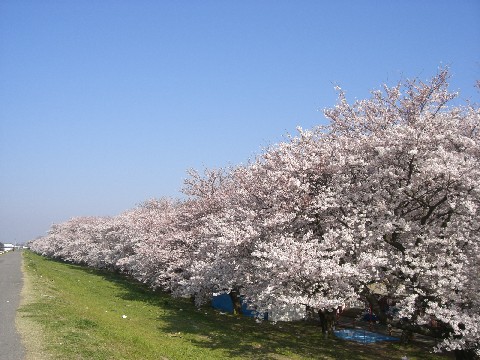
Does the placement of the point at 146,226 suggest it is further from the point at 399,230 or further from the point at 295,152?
the point at 399,230

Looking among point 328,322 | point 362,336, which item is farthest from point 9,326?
point 362,336

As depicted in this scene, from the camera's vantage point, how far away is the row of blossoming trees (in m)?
14.6

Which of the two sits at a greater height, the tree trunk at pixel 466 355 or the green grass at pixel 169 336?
the tree trunk at pixel 466 355

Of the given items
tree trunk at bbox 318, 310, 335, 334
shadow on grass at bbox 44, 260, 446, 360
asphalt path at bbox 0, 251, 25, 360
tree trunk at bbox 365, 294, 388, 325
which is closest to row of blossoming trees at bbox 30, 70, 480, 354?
tree trunk at bbox 365, 294, 388, 325

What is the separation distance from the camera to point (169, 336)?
20625 mm

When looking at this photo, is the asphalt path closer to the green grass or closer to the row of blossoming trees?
the green grass

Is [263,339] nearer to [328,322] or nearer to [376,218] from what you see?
[328,322]

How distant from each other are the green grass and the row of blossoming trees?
10.8 feet

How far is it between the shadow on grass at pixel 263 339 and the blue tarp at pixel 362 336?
30.5 inches

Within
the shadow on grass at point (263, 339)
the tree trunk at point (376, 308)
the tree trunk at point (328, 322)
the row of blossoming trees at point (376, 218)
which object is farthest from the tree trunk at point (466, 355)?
the tree trunk at point (328, 322)

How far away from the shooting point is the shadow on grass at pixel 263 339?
62.9ft

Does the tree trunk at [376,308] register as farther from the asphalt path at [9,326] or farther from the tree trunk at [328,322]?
the asphalt path at [9,326]

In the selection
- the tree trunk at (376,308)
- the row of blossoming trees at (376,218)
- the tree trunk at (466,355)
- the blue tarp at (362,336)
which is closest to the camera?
the row of blossoming trees at (376,218)

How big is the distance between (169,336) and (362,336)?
1092cm
